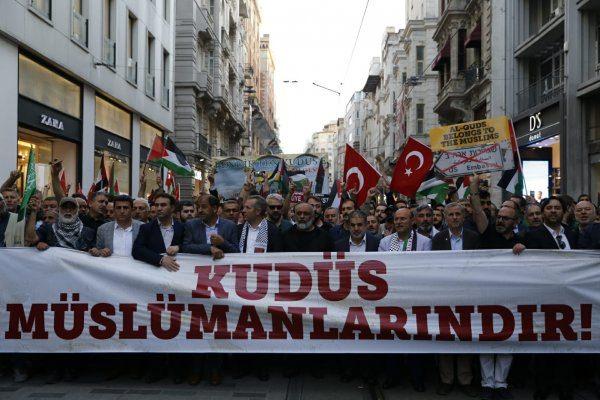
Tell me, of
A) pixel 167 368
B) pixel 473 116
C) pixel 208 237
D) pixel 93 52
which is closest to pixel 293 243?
pixel 208 237

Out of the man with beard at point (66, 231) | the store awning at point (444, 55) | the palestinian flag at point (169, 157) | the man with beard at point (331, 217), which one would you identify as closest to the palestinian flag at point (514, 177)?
the man with beard at point (331, 217)

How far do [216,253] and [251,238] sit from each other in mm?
663

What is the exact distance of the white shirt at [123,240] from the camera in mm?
6309

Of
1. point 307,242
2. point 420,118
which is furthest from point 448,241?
point 420,118

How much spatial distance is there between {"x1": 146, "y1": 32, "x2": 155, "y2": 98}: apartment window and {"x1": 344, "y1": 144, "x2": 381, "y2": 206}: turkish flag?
53.1ft

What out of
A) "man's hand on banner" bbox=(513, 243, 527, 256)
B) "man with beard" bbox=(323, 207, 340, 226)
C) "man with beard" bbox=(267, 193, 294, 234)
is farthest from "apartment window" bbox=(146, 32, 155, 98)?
"man's hand on banner" bbox=(513, 243, 527, 256)

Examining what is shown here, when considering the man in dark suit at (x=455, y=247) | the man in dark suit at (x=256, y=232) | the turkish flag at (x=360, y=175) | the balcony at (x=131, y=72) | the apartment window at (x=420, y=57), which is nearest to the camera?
the man in dark suit at (x=455, y=247)

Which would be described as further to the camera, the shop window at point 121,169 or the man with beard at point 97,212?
the shop window at point 121,169

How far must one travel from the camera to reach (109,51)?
813 inches

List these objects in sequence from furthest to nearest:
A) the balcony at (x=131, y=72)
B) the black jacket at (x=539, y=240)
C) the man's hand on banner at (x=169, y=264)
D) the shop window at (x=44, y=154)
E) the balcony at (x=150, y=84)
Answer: the balcony at (x=150, y=84)
the balcony at (x=131, y=72)
the shop window at (x=44, y=154)
the black jacket at (x=539, y=240)
the man's hand on banner at (x=169, y=264)

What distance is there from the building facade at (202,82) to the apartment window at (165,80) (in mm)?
3647

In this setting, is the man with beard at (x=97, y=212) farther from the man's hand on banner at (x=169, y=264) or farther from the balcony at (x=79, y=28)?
the balcony at (x=79, y=28)

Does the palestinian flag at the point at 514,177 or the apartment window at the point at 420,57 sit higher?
the apartment window at the point at 420,57

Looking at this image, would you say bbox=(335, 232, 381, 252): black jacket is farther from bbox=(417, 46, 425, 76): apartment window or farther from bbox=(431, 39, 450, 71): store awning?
bbox=(417, 46, 425, 76): apartment window
